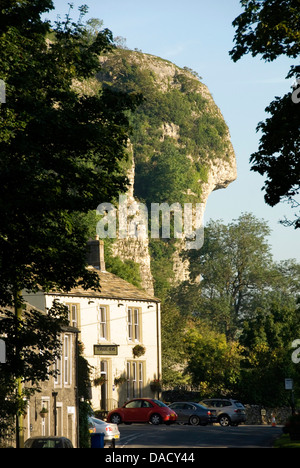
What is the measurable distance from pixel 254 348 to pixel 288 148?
48.8 meters

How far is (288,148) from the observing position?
2262cm

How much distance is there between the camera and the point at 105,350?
193 feet

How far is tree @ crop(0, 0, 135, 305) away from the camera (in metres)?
21.9

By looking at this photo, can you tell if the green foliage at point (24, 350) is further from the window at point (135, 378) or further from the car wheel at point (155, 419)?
the window at point (135, 378)

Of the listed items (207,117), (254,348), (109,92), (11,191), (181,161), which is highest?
(207,117)

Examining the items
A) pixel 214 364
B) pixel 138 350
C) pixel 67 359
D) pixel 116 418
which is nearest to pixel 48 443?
pixel 67 359

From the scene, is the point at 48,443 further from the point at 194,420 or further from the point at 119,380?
the point at 119,380

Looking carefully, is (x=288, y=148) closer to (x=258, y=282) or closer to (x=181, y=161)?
(x=258, y=282)

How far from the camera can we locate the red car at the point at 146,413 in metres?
51.3

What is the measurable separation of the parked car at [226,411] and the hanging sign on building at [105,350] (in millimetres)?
7539

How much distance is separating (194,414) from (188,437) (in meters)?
11.6

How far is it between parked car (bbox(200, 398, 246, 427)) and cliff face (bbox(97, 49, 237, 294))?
7050cm

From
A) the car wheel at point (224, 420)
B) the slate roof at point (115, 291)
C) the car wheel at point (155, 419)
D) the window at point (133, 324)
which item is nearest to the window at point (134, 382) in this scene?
the window at point (133, 324)

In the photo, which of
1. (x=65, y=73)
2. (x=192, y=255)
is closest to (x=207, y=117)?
(x=192, y=255)
